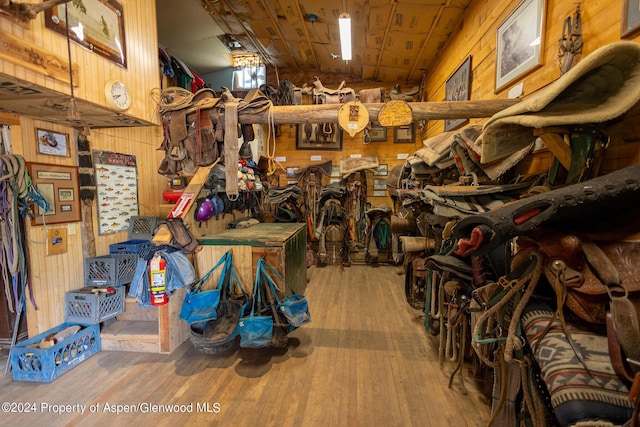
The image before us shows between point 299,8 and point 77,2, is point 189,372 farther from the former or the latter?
point 299,8

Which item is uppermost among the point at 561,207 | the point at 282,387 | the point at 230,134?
the point at 230,134

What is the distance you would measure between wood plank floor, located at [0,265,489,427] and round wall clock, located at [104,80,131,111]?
2.27m

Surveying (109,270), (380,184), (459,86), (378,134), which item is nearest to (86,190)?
(109,270)

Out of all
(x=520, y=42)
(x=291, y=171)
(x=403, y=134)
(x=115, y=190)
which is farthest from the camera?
(x=291, y=171)

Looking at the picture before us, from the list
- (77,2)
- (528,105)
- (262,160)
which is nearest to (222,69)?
(262,160)

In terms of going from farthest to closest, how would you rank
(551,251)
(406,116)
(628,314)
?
1. (406,116)
2. (551,251)
3. (628,314)

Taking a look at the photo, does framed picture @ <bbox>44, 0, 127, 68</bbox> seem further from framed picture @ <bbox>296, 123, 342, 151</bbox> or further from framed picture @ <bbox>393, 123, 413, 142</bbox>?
framed picture @ <bbox>393, 123, 413, 142</bbox>

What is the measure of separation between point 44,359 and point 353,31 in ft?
17.5

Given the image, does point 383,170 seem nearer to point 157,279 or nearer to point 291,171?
point 291,171

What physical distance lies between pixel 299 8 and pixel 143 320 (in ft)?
14.7

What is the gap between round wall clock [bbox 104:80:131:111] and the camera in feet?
7.63

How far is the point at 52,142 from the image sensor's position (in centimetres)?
266

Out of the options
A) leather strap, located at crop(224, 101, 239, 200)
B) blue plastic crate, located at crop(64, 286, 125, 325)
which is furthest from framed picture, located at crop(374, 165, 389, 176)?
blue plastic crate, located at crop(64, 286, 125, 325)

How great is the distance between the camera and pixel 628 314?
819mm
